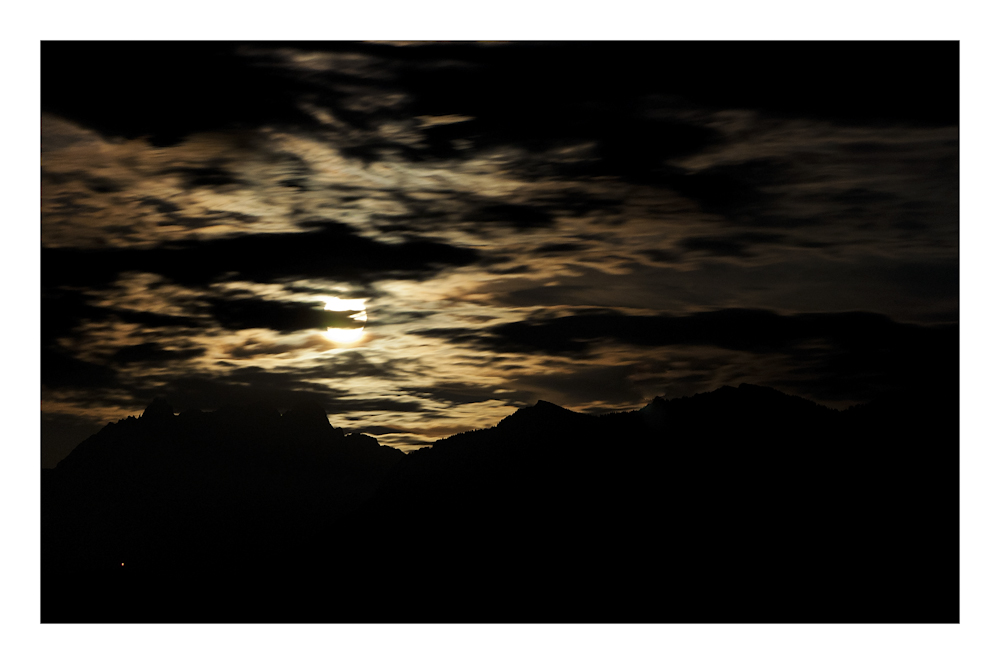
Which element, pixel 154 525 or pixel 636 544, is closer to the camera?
pixel 636 544

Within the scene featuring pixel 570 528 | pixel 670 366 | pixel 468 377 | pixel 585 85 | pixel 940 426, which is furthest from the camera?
pixel 570 528

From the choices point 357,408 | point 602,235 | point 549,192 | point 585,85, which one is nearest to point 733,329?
point 602,235

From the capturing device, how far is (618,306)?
10578 millimetres

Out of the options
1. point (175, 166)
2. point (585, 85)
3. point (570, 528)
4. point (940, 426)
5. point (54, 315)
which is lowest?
point (570, 528)

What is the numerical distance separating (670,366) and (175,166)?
7.52 meters

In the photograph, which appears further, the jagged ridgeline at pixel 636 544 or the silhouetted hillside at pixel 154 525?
the silhouetted hillside at pixel 154 525

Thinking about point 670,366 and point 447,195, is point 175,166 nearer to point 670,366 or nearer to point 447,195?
point 447,195

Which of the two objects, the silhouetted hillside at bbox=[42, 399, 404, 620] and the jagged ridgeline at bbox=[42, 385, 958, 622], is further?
the silhouetted hillside at bbox=[42, 399, 404, 620]

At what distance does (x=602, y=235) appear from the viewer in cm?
1025

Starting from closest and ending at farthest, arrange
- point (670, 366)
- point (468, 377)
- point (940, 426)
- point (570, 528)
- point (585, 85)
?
point (940, 426) → point (585, 85) → point (670, 366) → point (468, 377) → point (570, 528)

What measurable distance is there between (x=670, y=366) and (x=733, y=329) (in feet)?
3.37

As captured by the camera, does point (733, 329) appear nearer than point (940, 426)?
No

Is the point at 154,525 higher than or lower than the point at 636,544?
lower

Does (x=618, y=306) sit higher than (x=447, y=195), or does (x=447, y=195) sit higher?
(x=447, y=195)
